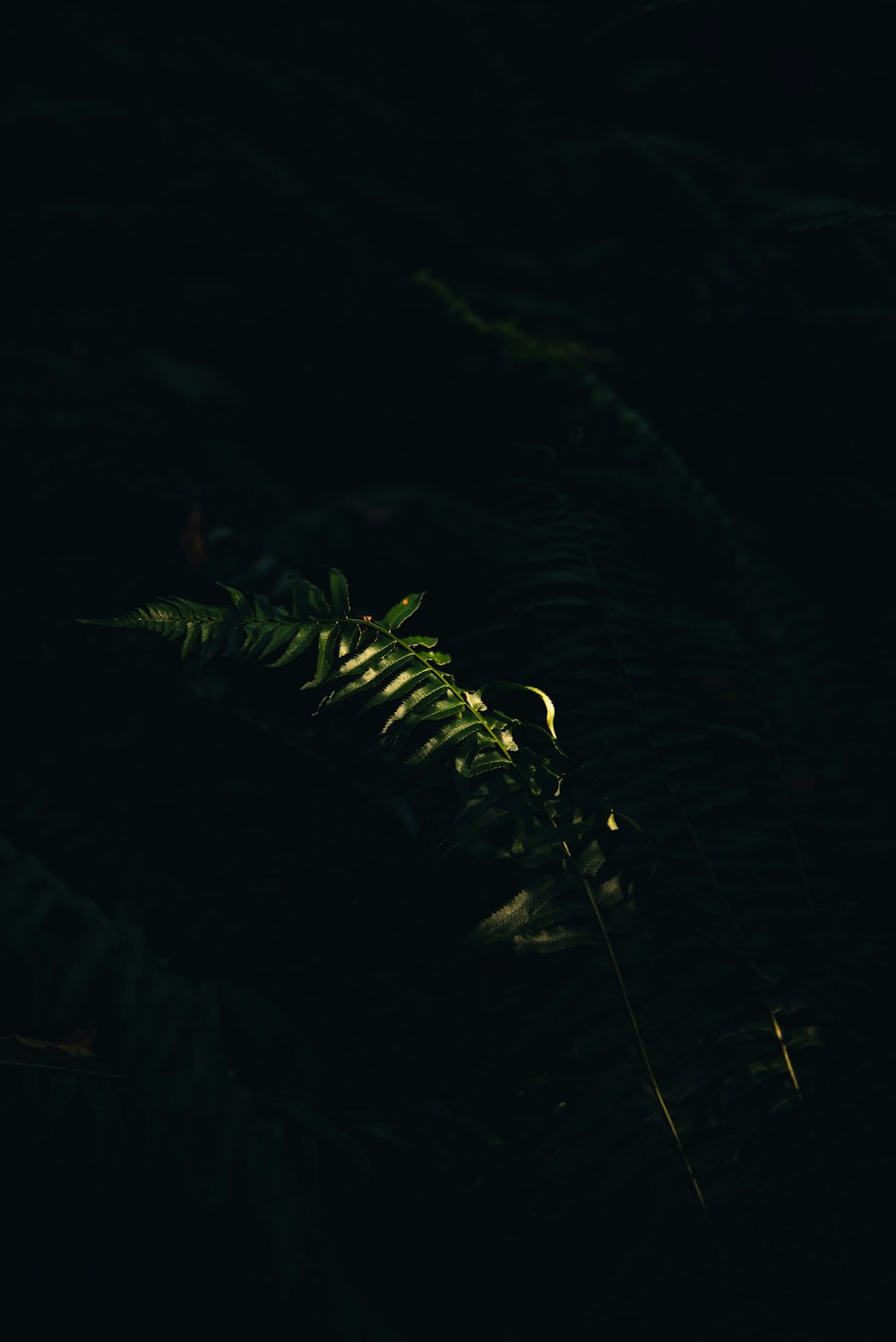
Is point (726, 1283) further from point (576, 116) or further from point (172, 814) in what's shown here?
Answer: point (576, 116)

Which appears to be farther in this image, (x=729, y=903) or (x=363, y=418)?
(x=363, y=418)

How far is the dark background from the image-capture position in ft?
3.23

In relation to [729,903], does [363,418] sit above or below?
below

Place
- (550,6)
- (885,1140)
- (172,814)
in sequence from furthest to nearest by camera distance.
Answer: (550,6) < (172,814) < (885,1140)

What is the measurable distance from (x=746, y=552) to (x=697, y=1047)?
104cm

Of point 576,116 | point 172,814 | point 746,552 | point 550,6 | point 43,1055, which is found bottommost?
point 172,814

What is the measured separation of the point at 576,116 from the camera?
2.97 metres

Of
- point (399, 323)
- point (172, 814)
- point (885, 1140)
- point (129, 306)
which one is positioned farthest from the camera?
point (129, 306)

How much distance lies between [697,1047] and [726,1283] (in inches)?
8.8

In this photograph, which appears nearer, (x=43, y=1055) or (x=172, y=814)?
(x=43, y=1055)

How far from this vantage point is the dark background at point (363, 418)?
0.98 m

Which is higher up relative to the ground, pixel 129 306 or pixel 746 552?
pixel 746 552

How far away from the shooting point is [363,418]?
230 cm

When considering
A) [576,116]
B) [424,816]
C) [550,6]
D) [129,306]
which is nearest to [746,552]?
[424,816]
